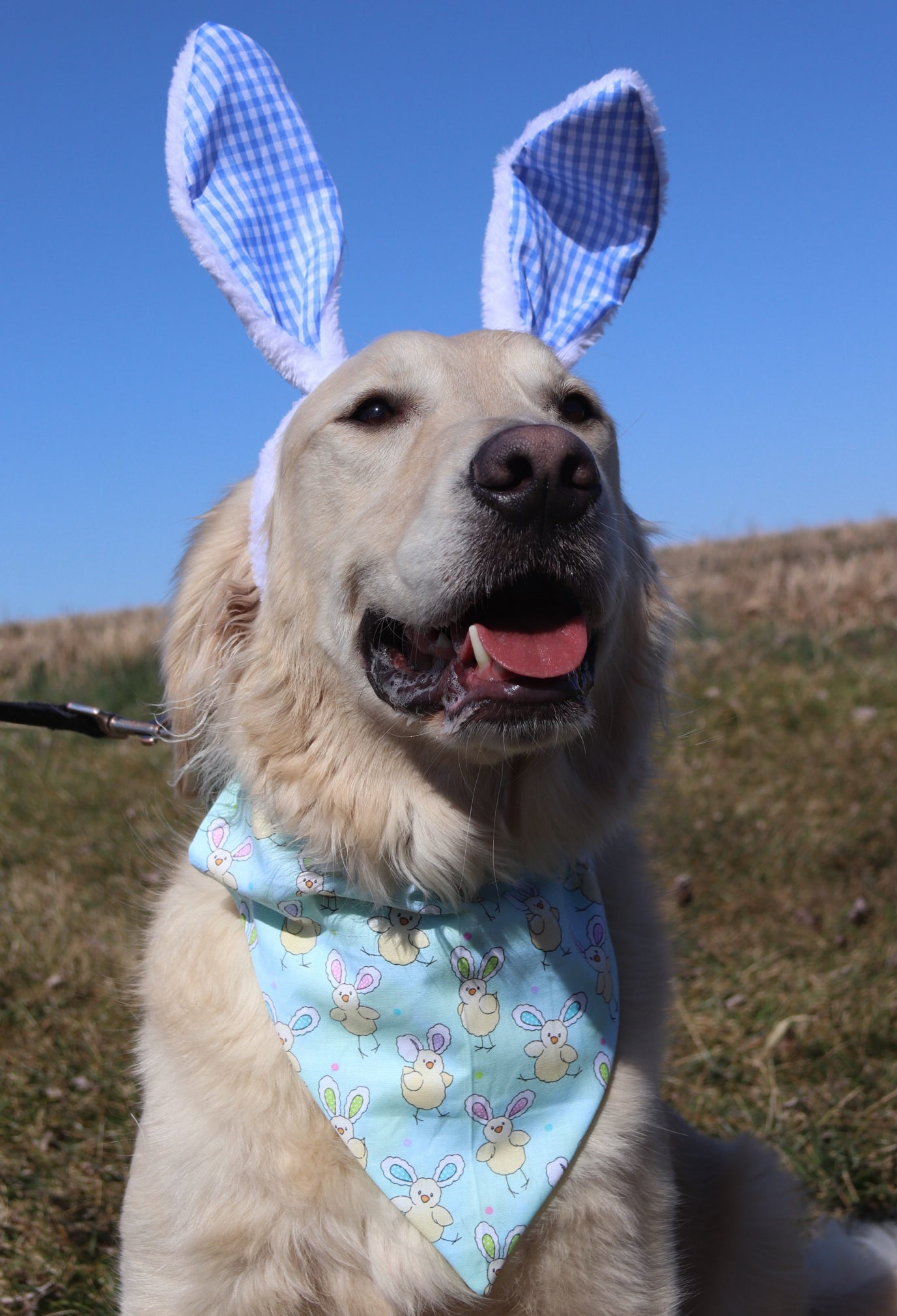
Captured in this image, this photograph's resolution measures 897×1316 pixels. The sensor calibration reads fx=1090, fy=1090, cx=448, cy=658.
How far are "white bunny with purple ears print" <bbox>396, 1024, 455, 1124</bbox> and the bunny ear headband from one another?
111 cm

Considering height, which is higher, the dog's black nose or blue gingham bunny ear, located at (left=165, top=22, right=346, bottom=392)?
blue gingham bunny ear, located at (left=165, top=22, right=346, bottom=392)

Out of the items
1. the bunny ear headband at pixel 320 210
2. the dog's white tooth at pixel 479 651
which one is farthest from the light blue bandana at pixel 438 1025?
the bunny ear headband at pixel 320 210

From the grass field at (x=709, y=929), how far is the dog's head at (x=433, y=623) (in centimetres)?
50

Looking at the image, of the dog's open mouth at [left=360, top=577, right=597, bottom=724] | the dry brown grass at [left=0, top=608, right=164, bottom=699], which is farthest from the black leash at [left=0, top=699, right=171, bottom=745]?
the dry brown grass at [left=0, top=608, right=164, bottom=699]

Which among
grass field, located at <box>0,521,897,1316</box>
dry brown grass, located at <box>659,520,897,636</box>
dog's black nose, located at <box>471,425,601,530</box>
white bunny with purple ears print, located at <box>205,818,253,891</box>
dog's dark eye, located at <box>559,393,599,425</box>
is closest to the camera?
dog's black nose, located at <box>471,425,601,530</box>

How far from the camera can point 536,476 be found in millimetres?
1969

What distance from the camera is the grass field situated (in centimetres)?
304

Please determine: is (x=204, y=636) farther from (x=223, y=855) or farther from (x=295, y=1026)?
(x=295, y=1026)

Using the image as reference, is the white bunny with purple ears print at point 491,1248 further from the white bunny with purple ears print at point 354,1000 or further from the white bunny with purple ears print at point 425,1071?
the white bunny with purple ears print at point 354,1000

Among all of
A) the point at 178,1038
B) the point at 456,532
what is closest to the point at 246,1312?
the point at 178,1038

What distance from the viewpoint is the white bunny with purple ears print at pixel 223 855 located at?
2.30m

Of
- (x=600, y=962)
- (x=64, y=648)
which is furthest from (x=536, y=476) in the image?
(x=64, y=648)

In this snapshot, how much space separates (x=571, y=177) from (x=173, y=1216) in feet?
8.54

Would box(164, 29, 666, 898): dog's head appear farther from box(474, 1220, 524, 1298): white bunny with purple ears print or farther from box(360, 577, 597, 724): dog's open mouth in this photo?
box(474, 1220, 524, 1298): white bunny with purple ears print
